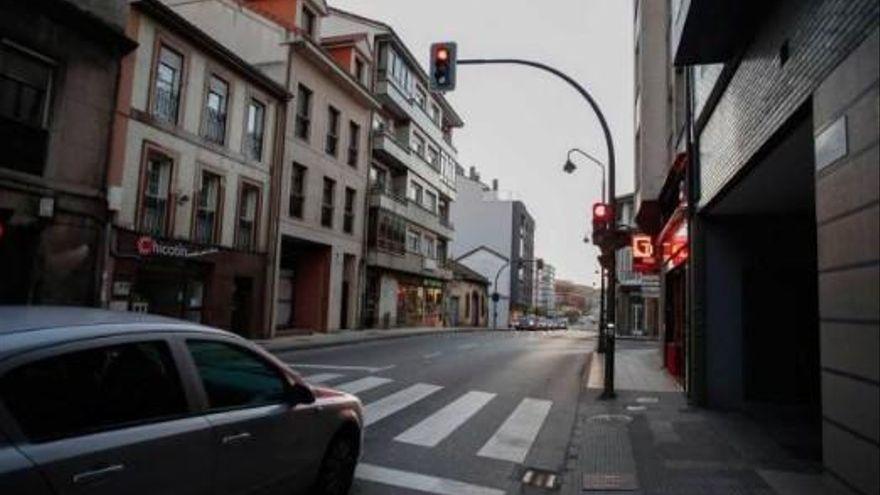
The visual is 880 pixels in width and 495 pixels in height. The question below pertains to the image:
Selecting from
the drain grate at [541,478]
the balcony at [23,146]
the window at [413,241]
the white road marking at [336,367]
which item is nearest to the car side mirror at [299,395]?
the drain grate at [541,478]

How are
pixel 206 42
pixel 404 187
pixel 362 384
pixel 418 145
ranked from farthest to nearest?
pixel 418 145 < pixel 404 187 < pixel 206 42 < pixel 362 384

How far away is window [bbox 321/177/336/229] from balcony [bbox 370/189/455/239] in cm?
456

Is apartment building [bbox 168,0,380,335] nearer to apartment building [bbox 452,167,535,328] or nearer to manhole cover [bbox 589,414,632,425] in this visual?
manhole cover [bbox 589,414,632,425]

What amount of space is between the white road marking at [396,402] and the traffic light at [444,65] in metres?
5.33

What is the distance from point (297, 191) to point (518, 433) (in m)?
21.1

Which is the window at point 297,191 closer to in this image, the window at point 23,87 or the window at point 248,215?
the window at point 248,215

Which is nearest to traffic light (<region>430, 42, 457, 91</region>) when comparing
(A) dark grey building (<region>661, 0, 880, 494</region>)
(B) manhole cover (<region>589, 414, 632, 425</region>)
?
(A) dark grey building (<region>661, 0, 880, 494</region>)

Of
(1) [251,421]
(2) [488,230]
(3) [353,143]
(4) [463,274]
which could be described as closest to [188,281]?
(3) [353,143]

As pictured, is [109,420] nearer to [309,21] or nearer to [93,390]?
[93,390]

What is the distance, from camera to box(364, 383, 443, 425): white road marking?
10.7m

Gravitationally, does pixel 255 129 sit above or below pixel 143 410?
above

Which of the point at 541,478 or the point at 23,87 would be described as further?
the point at 23,87

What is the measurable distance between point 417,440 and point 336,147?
25.1 meters

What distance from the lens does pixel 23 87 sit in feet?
54.3
